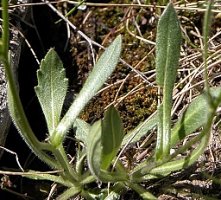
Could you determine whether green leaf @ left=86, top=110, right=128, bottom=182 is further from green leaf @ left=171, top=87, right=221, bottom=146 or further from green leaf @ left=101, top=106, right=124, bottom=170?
green leaf @ left=171, top=87, right=221, bottom=146

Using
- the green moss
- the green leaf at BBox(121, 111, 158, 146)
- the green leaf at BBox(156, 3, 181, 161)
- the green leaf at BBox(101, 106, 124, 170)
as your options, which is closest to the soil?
the green moss

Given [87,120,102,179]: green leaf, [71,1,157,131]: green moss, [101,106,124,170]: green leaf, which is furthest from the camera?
[71,1,157,131]: green moss

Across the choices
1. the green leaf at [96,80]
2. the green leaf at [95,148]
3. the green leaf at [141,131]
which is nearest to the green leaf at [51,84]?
the green leaf at [96,80]

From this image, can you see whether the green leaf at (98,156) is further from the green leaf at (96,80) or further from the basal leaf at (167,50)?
the basal leaf at (167,50)

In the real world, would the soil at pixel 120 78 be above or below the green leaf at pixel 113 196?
above

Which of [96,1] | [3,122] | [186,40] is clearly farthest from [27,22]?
[186,40]

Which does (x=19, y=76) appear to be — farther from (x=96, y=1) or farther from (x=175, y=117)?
(x=175, y=117)

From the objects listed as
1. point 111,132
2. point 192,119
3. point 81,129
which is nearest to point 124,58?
point 81,129
